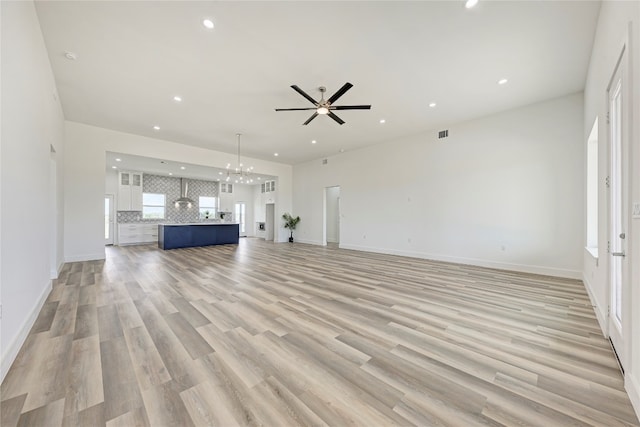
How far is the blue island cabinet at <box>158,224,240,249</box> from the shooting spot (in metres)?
8.34

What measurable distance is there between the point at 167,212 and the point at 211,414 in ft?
37.7

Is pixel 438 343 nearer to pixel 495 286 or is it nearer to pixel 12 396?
pixel 495 286

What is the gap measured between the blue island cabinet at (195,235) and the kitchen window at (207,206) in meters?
3.03

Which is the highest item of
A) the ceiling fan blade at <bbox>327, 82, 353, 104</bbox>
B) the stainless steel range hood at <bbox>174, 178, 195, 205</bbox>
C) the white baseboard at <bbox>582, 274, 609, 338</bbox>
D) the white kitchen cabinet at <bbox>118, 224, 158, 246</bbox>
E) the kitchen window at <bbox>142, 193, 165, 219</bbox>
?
the ceiling fan blade at <bbox>327, 82, 353, 104</bbox>

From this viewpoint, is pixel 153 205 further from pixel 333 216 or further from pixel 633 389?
pixel 633 389

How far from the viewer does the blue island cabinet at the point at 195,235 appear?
8.34 metres

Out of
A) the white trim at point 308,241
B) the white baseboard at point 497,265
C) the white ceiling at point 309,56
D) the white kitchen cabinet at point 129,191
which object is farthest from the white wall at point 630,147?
the white kitchen cabinet at point 129,191

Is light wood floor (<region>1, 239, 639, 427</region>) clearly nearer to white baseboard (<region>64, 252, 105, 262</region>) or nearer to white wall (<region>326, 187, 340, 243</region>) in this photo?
white baseboard (<region>64, 252, 105, 262</region>)

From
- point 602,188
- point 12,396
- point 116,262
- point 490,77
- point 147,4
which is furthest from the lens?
point 116,262

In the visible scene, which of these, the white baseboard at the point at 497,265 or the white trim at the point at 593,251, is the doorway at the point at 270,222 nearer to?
the white baseboard at the point at 497,265

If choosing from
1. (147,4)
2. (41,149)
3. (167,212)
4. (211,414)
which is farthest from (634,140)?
(167,212)

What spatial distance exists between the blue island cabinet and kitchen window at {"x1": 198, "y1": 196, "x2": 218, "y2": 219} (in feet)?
9.93

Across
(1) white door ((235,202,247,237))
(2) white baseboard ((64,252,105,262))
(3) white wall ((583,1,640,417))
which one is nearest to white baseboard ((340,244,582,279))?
(3) white wall ((583,1,640,417))

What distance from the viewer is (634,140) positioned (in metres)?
1.65
